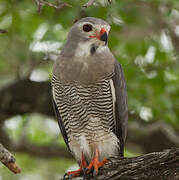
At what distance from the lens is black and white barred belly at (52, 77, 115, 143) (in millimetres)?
5125

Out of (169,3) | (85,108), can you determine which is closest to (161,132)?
(169,3)

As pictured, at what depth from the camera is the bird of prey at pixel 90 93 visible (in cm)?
513

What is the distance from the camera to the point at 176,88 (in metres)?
7.43

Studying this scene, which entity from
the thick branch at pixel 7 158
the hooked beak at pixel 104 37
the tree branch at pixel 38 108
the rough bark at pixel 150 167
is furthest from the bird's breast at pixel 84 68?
the tree branch at pixel 38 108

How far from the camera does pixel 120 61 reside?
6914mm

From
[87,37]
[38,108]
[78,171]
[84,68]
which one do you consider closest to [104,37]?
[87,37]

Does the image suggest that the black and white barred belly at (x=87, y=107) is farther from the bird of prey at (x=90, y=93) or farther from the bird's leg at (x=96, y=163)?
the bird's leg at (x=96, y=163)

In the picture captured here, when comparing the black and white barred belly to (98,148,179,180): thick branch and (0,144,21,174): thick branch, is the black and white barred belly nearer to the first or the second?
(98,148,179,180): thick branch

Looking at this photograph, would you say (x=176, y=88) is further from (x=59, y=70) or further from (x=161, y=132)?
(x=59, y=70)

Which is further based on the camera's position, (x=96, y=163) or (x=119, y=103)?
(x=119, y=103)

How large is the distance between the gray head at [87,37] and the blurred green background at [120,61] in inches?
29.5

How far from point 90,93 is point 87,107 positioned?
0.18m

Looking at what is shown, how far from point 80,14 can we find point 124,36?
1711 mm

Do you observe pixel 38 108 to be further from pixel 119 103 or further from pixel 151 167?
pixel 151 167
